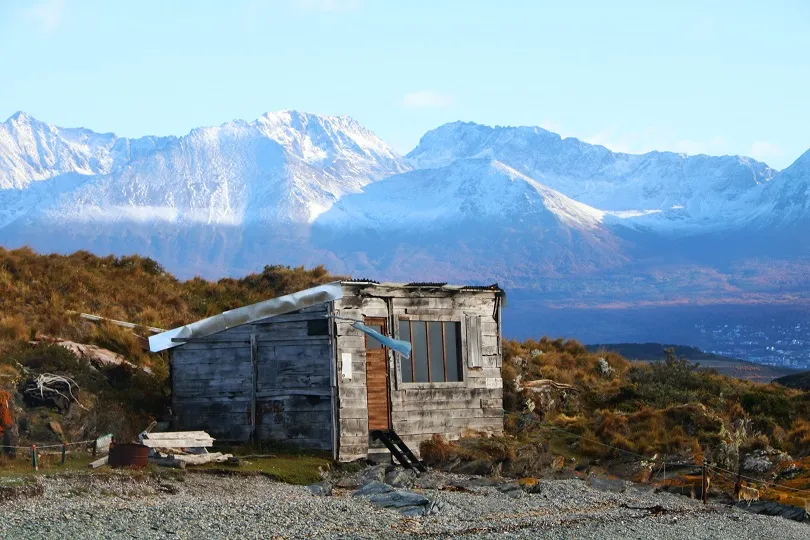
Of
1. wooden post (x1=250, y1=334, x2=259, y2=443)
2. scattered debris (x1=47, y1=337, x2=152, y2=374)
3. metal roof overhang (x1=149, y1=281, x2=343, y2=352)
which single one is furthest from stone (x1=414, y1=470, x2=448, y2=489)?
scattered debris (x1=47, y1=337, x2=152, y2=374)

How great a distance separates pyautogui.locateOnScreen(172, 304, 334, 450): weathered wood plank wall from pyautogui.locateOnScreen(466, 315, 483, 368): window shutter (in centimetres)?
392

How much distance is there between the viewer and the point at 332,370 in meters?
23.1

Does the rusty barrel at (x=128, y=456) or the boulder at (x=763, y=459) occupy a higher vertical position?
the rusty barrel at (x=128, y=456)

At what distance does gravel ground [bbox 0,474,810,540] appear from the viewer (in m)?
15.1

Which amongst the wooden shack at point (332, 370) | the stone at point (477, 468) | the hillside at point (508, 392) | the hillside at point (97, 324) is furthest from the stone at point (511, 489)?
the hillside at point (97, 324)

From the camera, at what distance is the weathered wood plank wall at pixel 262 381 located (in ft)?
76.4

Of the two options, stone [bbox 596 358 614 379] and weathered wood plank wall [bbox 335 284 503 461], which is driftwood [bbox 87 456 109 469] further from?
stone [bbox 596 358 614 379]

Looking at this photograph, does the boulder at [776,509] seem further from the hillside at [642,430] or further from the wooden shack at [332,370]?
the wooden shack at [332,370]

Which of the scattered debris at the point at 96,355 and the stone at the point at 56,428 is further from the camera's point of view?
the scattered debris at the point at 96,355

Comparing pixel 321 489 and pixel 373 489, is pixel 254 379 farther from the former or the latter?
pixel 373 489

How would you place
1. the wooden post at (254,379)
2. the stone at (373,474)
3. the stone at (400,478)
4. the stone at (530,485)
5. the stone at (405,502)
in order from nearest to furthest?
the stone at (405,502)
the stone at (400,478)
the stone at (530,485)
the stone at (373,474)
the wooden post at (254,379)

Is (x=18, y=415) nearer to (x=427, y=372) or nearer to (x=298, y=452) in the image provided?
(x=298, y=452)

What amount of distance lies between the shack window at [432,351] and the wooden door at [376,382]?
1.96 ft

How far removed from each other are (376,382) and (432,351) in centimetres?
181
